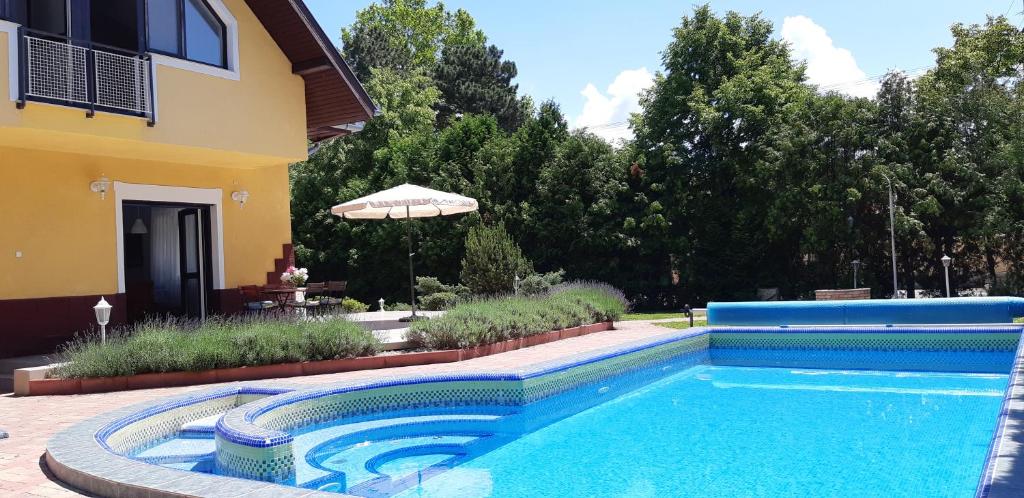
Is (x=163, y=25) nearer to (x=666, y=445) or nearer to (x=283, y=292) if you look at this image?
(x=283, y=292)

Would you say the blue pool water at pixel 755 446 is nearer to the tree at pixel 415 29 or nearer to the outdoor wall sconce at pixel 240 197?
the outdoor wall sconce at pixel 240 197

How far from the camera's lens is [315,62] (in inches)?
552

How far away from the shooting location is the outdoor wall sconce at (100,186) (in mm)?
12273

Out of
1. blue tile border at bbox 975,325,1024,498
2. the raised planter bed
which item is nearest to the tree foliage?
the raised planter bed

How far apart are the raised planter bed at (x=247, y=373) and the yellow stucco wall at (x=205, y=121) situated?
344 cm

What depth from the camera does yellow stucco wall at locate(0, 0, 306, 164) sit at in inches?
417

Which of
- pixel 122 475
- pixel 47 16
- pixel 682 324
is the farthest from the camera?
pixel 682 324

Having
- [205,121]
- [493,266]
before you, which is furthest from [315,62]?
[493,266]

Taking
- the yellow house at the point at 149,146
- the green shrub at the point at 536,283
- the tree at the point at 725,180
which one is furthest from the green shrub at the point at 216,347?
the tree at the point at 725,180

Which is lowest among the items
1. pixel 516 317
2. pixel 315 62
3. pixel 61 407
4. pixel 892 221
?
pixel 61 407

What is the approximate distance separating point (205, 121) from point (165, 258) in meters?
3.71

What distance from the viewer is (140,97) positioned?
37.3 feet

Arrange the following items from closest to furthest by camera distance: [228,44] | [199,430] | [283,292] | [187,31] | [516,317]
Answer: [199,430], [187,31], [228,44], [516,317], [283,292]

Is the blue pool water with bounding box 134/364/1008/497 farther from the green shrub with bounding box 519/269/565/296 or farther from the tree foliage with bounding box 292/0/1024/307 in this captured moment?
the tree foliage with bounding box 292/0/1024/307
